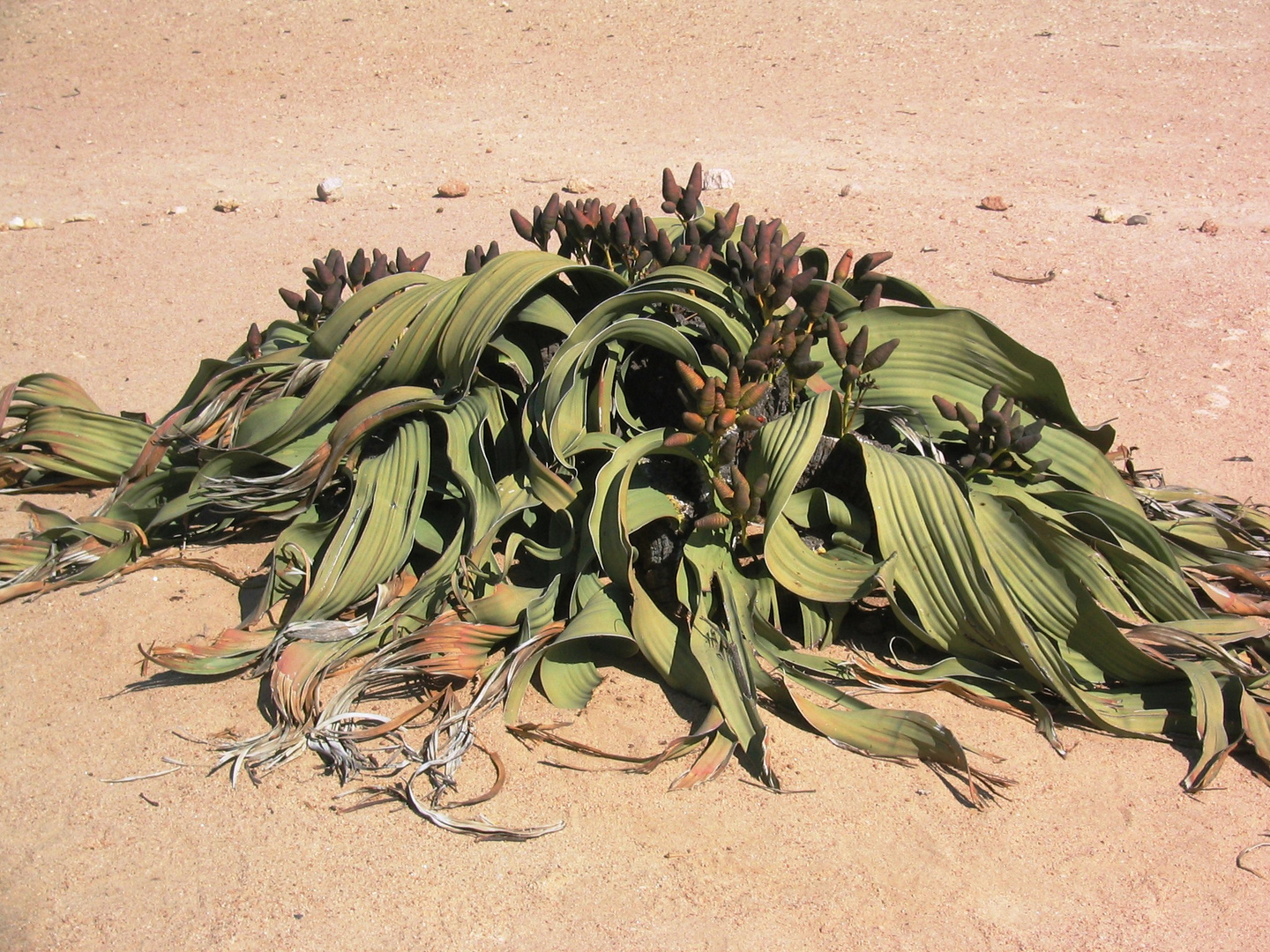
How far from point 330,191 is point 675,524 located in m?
3.16

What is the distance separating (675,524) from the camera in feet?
6.48

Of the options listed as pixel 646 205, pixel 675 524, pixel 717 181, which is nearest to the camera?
pixel 675 524

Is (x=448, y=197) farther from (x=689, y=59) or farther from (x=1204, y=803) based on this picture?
(x=1204, y=803)

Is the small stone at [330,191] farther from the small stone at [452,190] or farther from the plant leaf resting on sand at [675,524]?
the plant leaf resting on sand at [675,524]

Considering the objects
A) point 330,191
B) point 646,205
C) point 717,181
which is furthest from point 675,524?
point 330,191

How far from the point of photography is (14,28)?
6855 mm

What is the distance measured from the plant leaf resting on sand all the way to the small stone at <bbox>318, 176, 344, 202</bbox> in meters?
2.39

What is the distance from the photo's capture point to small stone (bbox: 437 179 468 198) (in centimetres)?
455

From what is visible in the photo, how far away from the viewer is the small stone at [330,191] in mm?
4562

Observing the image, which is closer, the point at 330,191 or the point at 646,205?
the point at 646,205

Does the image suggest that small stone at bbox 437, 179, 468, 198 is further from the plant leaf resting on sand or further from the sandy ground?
the plant leaf resting on sand

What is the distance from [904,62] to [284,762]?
5421 mm

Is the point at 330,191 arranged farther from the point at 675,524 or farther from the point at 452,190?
the point at 675,524

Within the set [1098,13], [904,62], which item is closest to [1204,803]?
[904,62]
